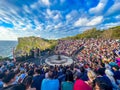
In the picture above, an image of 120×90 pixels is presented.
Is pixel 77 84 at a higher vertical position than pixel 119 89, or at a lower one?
higher

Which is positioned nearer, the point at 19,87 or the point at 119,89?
the point at 19,87

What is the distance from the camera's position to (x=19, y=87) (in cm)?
426

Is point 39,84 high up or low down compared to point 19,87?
down

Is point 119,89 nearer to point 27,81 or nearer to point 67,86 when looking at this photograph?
point 67,86

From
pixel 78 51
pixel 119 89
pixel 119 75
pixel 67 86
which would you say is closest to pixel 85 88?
pixel 67 86

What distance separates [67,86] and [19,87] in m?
1.75

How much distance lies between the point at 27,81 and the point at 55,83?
978 millimetres

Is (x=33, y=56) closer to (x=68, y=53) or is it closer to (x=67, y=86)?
(x=68, y=53)

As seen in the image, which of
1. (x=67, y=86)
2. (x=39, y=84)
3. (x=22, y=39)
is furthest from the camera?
(x=22, y=39)

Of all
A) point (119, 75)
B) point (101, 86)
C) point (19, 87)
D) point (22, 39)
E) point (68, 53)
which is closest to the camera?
point (101, 86)

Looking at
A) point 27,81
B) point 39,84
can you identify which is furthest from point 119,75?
point 27,81

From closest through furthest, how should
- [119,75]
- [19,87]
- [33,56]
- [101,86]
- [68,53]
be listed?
[101,86]
[19,87]
[119,75]
[33,56]
[68,53]

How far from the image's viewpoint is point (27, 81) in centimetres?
534

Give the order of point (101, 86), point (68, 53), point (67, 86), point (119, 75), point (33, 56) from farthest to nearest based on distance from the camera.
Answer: point (68, 53)
point (33, 56)
point (119, 75)
point (67, 86)
point (101, 86)
